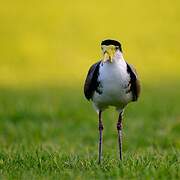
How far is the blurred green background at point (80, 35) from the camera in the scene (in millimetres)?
26406

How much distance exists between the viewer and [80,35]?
30.8 meters

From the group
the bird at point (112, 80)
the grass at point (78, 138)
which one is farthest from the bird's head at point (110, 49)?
the grass at point (78, 138)

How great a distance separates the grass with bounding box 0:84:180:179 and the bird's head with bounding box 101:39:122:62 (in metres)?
1.06

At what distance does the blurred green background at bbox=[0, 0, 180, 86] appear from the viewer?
26.4m

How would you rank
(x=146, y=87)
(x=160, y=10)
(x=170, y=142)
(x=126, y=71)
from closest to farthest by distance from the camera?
(x=126, y=71), (x=170, y=142), (x=146, y=87), (x=160, y=10)

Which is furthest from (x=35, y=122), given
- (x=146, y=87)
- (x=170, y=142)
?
(x=146, y=87)

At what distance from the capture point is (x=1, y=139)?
33.5 ft

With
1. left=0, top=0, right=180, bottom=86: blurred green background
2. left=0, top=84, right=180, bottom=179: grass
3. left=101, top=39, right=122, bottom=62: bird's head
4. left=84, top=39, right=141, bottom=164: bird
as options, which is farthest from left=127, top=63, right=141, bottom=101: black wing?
left=0, top=0, right=180, bottom=86: blurred green background

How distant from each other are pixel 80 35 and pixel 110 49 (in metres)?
24.7

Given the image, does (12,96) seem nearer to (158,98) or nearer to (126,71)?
(158,98)

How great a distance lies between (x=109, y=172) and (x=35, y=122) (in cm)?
620

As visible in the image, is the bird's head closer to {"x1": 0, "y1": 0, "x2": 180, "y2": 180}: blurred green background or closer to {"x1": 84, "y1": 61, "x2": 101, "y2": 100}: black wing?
{"x1": 84, "y1": 61, "x2": 101, "y2": 100}: black wing

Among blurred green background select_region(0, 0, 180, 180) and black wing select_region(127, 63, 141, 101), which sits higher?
blurred green background select_region(0, 0, 180, 180)

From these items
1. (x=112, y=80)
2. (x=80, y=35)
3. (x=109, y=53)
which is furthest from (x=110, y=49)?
(x=80, y=35)
